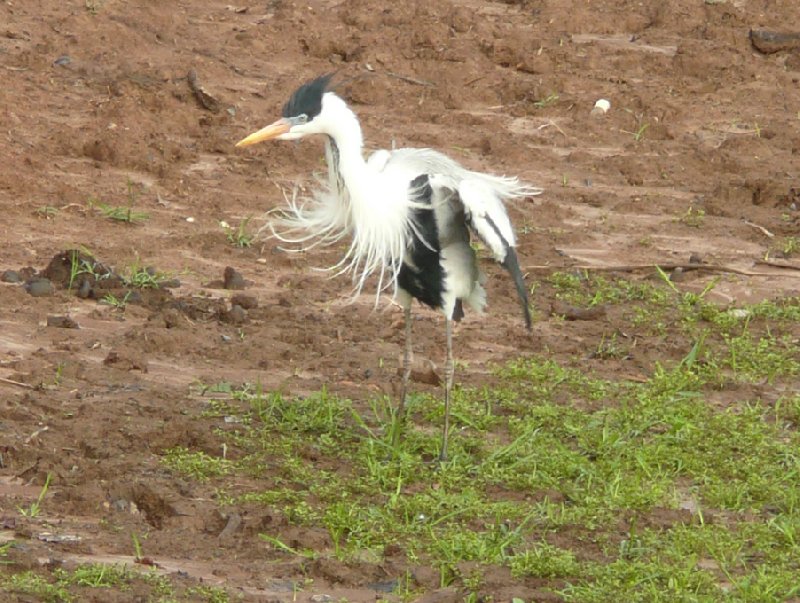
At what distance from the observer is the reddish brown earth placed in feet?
20.0

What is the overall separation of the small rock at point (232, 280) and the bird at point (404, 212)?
1413mm

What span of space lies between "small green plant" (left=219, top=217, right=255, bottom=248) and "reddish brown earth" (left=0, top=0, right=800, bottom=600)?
7cm

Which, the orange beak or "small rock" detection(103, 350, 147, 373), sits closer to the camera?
the orange beak

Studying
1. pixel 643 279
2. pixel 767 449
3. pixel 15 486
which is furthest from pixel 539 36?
pixel 15 486

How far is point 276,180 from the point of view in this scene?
9.55 metres

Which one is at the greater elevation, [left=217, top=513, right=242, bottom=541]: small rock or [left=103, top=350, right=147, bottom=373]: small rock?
[left=103, top=350, right=147, bottom=373]: small rock

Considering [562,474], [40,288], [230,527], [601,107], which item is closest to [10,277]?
[40,288]

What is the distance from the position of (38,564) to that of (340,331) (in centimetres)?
293

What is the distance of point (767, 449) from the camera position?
6480mm

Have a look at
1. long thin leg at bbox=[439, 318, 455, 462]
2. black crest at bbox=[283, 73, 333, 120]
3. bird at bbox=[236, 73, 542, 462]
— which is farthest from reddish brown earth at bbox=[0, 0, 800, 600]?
black crest at bbox=[283, 73, 333, 120]

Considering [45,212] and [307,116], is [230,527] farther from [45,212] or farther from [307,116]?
[45,212]

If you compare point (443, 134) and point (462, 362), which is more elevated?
point (443, 134)

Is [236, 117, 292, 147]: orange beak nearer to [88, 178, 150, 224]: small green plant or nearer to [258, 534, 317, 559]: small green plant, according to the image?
[258, 534, 317, 559]: small green plant

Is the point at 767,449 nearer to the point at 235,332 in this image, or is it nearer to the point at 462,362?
→ the point at 462,362
